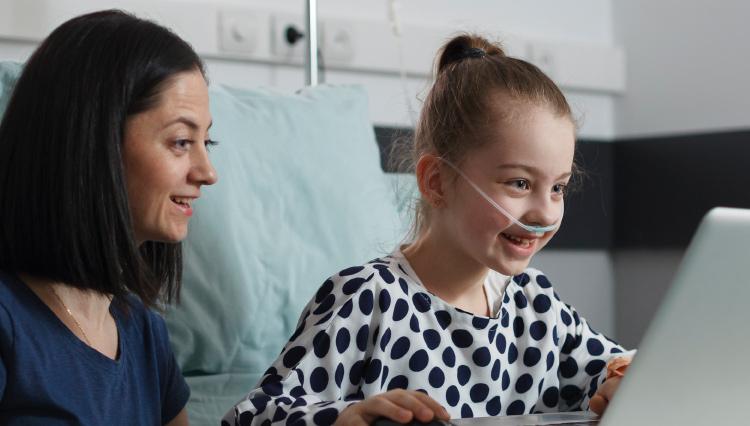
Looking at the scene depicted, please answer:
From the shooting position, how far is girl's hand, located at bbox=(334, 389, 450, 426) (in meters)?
0.85

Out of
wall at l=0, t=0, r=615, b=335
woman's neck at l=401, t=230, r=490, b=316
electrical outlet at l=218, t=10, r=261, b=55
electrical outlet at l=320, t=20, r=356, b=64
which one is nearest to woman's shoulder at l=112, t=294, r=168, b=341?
woman's neck at l=401, t=230, r=490, b=316

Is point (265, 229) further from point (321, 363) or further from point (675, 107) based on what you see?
point (675, 107)

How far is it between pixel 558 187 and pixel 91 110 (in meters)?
0.54

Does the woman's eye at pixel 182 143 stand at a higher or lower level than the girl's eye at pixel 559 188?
higher

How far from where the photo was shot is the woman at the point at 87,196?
1.07 metres

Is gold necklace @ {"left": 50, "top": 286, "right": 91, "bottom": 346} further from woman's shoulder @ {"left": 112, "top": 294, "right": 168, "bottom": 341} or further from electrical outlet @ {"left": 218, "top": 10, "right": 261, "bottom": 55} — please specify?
electrical outlet @ {"left": 218, "top": 10, "right": 261, "bottom": 55}

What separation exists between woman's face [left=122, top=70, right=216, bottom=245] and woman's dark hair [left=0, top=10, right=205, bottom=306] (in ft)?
0.08

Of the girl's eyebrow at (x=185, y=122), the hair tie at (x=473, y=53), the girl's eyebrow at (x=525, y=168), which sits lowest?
the girl's eyebrow at (x=525, y=168)

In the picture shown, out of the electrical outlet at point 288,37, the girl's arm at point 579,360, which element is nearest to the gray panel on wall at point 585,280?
the electrical outlet at point 288,37

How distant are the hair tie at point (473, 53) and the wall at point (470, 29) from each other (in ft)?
2.55

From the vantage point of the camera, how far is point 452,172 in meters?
1.29

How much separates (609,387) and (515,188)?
245mm

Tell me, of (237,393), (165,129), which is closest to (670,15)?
(237,393)

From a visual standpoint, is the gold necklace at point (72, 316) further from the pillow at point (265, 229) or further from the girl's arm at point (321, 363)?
the pillow at point (265, 229)
